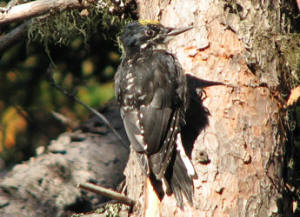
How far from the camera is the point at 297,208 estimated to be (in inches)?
175

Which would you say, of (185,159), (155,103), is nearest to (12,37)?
(155,103)

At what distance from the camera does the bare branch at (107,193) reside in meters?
3.08

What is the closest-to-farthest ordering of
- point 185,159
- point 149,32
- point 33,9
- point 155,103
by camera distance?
point 185,159 < point 155,103 < point 33,9 < point 149,32

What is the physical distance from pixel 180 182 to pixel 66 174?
1546 mm

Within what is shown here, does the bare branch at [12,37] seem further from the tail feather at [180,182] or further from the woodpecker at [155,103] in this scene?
the tail feather at [180,182]

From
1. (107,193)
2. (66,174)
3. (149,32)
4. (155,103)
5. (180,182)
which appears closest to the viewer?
(107,193)

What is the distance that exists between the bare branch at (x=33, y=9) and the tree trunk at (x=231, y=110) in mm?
776

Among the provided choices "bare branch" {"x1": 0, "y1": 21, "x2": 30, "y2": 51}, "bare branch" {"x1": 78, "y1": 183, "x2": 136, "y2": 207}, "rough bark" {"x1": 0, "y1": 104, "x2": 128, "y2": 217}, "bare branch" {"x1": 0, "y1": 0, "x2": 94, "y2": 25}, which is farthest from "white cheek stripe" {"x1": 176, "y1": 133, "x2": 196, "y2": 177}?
"bare branch" {"x1": 0, "y1": 21, "x2": 30, "y2": 51}

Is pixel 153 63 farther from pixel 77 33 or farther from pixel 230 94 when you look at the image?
pixel 77 33

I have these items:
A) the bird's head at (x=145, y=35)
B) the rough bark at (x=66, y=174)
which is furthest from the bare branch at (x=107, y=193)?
the bird's head at (x=145, y=35)

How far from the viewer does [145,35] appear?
169 inches

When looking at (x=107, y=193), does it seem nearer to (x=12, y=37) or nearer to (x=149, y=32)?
(x=149, y=32)

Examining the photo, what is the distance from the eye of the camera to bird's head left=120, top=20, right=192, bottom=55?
4020mm

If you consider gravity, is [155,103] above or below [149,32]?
below
